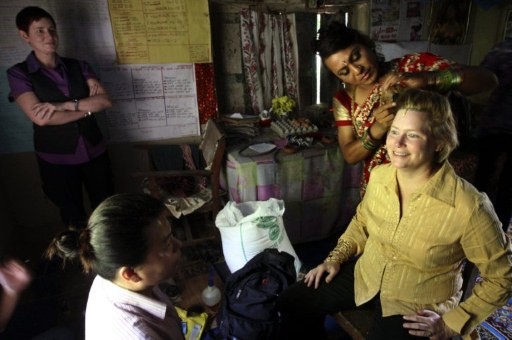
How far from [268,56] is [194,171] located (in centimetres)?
148

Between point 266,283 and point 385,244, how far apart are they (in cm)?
74

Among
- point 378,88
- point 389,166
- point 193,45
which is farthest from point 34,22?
point 389,166

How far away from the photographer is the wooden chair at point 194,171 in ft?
8.98

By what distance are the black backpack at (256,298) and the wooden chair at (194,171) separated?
0.88m

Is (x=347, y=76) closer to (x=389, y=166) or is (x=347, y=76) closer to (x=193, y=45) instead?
(x=389, y=166)

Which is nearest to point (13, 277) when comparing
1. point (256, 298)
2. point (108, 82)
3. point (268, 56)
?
point (256, 298)

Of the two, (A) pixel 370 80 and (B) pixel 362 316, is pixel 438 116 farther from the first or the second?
(B) pixel 362 316

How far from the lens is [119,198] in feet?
A: 3.74

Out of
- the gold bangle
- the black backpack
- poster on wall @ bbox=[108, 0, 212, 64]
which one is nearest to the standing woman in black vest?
poster on wall @ bbox=[108, 0, 212, 64]

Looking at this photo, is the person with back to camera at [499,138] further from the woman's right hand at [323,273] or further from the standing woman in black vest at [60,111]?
the standing woman in black vest at [60,111]

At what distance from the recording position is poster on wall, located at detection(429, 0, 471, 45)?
412cm

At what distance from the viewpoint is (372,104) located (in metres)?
1.75

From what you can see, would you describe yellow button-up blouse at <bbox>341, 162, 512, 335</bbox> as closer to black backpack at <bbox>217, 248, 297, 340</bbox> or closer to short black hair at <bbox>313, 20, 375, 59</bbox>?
black backpack at <bbox>217, 248, 297, 340</bbox>

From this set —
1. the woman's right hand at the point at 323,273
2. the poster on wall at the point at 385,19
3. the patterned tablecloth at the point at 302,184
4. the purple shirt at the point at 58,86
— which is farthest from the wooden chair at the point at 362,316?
the poster on wall at the point at 385,19
